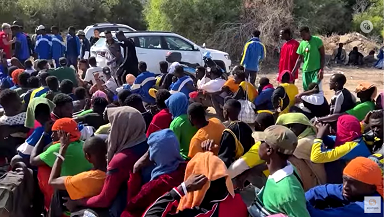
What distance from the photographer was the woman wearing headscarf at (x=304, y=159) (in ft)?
13.3

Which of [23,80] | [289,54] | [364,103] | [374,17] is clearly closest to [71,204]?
[364,103]

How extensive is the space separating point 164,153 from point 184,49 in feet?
31.8

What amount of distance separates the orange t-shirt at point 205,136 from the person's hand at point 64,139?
1.12 meters

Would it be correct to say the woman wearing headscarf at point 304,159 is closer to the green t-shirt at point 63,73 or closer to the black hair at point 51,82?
the black hair at point 51,82

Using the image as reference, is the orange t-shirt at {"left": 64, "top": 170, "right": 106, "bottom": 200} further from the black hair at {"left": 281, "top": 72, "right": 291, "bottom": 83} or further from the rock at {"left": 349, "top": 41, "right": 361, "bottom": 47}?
the rock at {"left": 349, "top": 41, "right": 361, "bottom": 47}

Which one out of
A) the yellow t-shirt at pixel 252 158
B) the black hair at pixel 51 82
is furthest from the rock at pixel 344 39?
the yellow t-shirt at pixel 252 158

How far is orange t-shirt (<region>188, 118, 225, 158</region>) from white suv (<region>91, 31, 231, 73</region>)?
840 centimetres

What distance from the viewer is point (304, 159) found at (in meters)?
4.12

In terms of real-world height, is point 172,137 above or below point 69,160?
above

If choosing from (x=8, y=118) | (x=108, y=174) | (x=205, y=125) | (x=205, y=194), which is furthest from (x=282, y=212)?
(x=8, y=118)

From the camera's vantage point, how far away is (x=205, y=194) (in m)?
2.99

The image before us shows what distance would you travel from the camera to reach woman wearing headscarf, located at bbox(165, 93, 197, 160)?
4863 millimetres

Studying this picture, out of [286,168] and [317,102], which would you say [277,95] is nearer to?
[317,102]

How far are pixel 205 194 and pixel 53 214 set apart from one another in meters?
1.69
